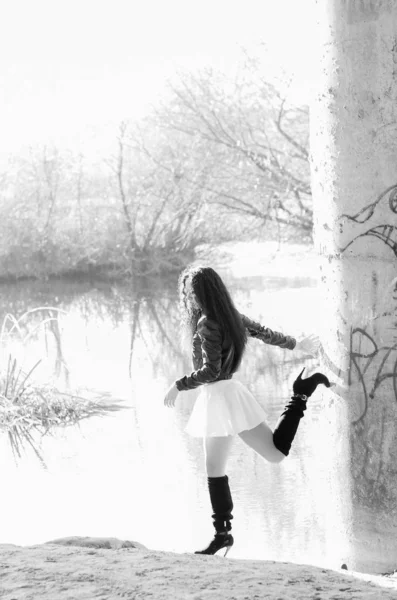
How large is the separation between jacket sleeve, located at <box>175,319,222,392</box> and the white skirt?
0.31 ft

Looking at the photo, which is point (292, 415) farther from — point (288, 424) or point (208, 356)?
point (208, 356)

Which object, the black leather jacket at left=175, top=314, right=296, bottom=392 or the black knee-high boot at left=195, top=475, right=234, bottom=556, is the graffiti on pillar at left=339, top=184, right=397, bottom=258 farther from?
the black knee-high boot at left=195, top=475, right=234, bottom=556

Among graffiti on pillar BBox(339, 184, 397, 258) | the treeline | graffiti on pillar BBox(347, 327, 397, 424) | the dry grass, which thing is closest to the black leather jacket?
graffiti on pillar BBox(347, 327, 397, 424)

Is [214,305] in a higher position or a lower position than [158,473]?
higher

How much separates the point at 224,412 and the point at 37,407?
16.5 ft

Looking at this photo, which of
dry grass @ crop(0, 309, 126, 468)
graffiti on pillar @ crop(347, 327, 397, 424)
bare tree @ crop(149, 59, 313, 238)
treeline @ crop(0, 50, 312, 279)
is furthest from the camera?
treeline @ crop(0, 50, 312, 279)

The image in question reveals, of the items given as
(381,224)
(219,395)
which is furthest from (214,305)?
(381,224)

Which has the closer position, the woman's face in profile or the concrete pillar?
the concrete pillar

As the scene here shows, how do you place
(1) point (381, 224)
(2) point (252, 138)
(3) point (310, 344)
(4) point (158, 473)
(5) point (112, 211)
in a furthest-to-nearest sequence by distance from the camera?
(5) point (112, 211), (2) point (252, 138), (4) point (158, 473), (3) point (310, 344), (1) point (381, 224)

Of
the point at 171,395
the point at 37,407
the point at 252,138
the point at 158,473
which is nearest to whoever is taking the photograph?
the point at 171,395

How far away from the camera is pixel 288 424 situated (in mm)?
4875

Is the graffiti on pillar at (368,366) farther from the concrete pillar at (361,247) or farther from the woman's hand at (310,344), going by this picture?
the woman's hand at (310,344)

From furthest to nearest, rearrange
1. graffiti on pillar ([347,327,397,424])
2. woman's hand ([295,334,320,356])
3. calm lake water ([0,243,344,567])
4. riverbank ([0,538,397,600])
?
calm lake water ([0,243,344,567]) → woman's hand ([295,334,320,356]) → graffiti on pillar ([347,327,397,424]) → riverbank ([0,538,397,600])

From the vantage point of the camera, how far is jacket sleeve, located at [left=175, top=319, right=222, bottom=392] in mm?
4711
